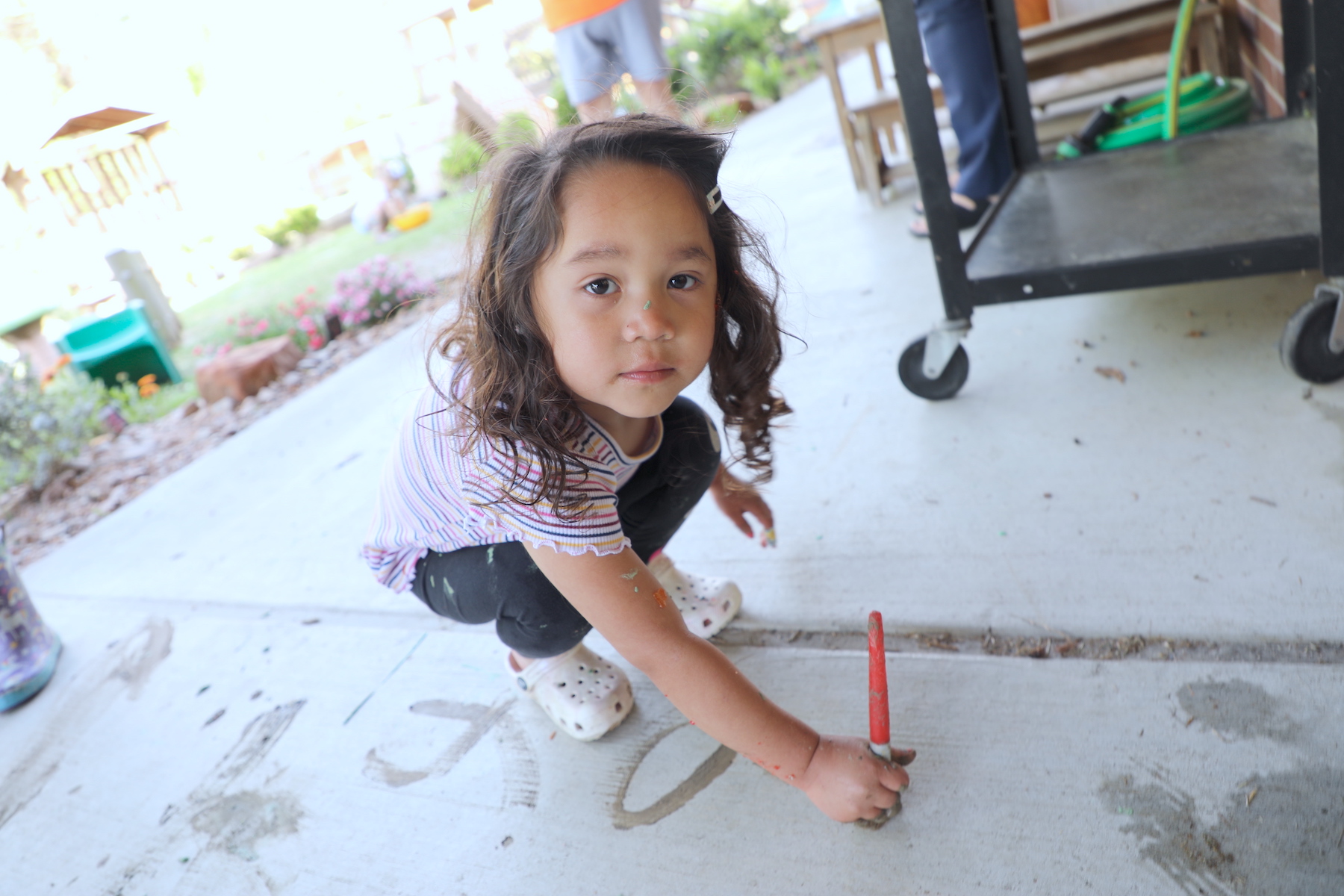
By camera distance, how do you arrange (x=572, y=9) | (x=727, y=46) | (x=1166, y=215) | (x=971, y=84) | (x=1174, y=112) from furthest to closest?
(x=727, y=46)
(x=572, y=9)
(x=971, y=84)
(x=1174, y=112)
(x=1166, y=215)

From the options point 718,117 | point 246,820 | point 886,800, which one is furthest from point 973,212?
point 246,820

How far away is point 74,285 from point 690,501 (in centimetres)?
907

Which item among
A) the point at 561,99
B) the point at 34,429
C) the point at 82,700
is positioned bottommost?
the point at 82,700

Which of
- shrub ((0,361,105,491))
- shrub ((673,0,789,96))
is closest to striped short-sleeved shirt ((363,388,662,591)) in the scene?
shrub ((0,361,105,491))

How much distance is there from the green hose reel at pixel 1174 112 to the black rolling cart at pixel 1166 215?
0.50ft

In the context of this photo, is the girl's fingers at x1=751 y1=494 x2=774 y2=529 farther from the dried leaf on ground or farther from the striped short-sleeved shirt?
the dried leaf on ground

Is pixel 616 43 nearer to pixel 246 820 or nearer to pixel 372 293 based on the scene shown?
pixel 372 293

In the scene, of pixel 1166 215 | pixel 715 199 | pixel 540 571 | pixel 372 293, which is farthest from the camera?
pixel 372 293

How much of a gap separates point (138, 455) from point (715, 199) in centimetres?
348

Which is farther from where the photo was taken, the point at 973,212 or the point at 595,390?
the point at 973,212

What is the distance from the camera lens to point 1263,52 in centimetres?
286

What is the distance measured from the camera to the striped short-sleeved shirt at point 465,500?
107cm

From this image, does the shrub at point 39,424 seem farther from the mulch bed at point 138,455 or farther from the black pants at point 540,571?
the black pants at point 540,571

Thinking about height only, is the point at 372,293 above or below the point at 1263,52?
below
